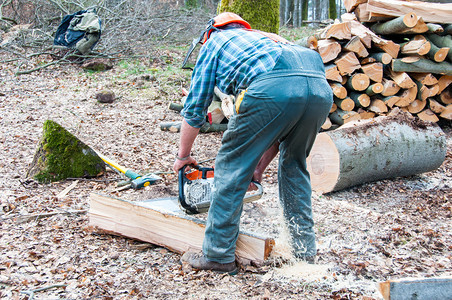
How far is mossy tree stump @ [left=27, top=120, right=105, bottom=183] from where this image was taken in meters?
3.99

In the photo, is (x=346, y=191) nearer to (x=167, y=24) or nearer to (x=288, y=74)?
(x=288, y=74)

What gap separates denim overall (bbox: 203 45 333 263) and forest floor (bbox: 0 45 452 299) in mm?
320

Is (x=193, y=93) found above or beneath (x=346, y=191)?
above

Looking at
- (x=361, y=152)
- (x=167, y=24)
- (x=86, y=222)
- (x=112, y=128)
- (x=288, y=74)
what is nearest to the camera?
(x=288, y=74)

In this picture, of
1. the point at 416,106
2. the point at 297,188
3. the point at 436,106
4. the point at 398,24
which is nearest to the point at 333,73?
the point at 398,24

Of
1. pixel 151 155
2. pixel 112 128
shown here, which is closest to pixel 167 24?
pixel 112 128

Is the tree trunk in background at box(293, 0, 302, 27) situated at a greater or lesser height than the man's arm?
lesser

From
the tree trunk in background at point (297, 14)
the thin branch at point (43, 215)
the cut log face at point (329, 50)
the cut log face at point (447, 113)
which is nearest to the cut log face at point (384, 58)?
the cut log face at point (329, 50)

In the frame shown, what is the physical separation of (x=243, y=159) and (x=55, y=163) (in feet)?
8.43

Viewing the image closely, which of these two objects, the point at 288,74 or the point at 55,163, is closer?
the point at 288,74

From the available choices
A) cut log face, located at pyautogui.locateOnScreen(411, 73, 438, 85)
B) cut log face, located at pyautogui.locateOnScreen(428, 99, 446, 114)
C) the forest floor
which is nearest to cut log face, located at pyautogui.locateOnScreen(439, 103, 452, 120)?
cut log face, located at pyautogui.locateOnScreen(428, 99, 446, 114)

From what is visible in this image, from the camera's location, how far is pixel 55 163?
13.2ft

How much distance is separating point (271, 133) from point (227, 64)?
Answer: 0.50 meters

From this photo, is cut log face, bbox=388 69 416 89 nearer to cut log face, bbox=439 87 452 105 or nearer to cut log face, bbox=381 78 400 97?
cut log face, bbox=381 78 400 97
